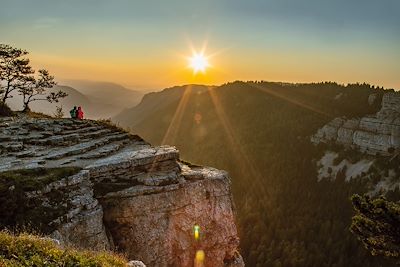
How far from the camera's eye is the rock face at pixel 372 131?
449ft

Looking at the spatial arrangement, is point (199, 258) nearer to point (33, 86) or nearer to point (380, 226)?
point (380, 226)

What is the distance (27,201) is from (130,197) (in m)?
6.90

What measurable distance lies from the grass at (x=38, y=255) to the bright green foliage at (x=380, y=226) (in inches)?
796

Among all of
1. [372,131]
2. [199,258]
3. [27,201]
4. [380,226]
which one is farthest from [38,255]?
[372,131]

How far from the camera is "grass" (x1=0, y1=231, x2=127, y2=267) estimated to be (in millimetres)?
12023

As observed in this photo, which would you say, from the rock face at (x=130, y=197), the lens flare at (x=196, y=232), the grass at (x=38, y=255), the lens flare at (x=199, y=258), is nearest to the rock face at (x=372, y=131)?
the rock face at (x=130, y=197)

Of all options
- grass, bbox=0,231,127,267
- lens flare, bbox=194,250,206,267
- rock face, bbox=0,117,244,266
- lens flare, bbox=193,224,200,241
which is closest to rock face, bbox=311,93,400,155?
rock face, bbox=0,117,244,266

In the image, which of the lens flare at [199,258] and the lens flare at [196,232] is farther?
the lens flare at [199,258]

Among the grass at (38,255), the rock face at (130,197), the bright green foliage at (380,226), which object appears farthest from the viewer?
the bright green foliage at (380,226)

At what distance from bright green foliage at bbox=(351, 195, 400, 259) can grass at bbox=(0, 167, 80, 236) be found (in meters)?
21.1

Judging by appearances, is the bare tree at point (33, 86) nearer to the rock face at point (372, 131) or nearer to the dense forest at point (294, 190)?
the dense forest at point (294, 190)

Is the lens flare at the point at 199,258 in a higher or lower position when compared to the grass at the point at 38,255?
lower

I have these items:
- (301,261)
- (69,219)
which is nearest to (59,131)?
(69,219)

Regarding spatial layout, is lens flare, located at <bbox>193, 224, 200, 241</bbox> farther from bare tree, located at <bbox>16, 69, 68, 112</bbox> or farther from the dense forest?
the dense forest
